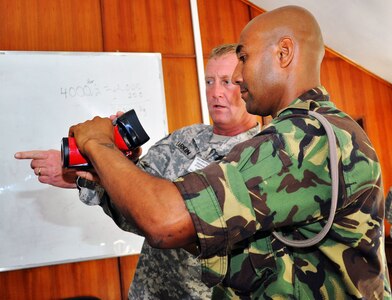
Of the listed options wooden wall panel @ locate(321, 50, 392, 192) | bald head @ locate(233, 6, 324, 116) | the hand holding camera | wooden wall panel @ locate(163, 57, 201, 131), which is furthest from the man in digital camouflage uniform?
wooden wall panel @ locate(321, 50, 392, 192)

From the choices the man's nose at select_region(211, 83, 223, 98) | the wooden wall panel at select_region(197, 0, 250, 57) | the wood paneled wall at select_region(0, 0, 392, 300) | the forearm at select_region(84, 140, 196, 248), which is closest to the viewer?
the forearm at select_region(84, 140, 196, 248)

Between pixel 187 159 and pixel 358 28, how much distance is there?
6.56 feet

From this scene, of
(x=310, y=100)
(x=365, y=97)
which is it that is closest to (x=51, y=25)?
(x=310, y=100)

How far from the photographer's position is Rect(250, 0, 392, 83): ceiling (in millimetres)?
2719

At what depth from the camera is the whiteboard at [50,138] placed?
2307 millimetres

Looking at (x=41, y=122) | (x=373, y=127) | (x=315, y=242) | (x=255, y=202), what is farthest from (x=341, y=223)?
(x=373, y=127)

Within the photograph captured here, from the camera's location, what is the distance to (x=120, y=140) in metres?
0.96

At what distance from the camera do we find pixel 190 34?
3.05 metres

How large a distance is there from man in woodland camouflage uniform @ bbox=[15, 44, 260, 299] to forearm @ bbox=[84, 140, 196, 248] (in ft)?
1.88

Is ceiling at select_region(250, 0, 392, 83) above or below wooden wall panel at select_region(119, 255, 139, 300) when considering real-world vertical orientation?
above

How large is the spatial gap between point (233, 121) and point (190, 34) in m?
1.58

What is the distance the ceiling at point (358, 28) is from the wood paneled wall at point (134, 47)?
0.35 feet

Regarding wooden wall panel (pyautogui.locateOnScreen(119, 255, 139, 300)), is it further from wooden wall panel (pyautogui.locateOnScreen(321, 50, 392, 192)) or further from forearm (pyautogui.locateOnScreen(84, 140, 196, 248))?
forearm (pyautogui.locateOnScreen(84, 140, 196, 248))

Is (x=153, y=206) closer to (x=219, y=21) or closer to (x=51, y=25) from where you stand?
(x=51, y=25)
